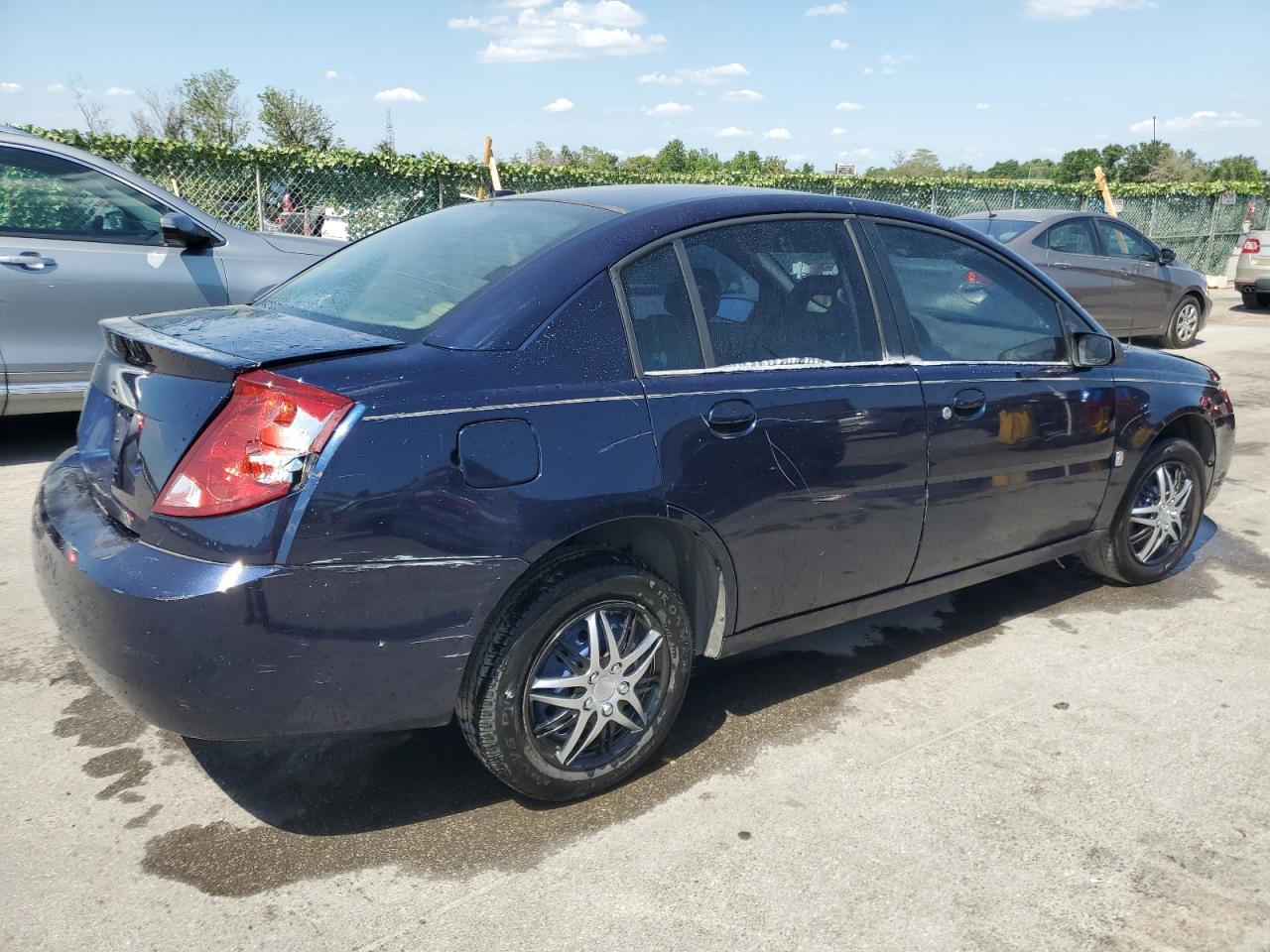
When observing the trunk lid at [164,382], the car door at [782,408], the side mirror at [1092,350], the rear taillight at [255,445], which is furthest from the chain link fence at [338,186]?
the rear taillight at [255,445]

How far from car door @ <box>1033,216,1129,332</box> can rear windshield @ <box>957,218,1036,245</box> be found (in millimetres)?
230

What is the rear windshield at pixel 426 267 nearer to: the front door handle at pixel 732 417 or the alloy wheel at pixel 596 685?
the front door handle at pixel 732 417

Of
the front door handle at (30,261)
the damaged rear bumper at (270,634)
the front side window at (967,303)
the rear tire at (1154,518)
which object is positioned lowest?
the rear tire at (1154,518)

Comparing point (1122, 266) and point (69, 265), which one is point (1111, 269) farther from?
point (69, 265)

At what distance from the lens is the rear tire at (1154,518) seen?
4520mm

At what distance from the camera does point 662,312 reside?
2990 mm

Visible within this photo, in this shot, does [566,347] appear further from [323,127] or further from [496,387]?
[323,127]

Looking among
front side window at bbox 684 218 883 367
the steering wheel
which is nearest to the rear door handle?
front side window at bbox 684 218 883 367

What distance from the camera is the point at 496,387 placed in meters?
2.59

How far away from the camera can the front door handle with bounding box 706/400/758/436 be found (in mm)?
2963

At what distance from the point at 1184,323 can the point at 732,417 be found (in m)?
12.4

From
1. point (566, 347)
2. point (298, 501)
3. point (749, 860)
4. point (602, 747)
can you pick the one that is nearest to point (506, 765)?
point (602, 747)

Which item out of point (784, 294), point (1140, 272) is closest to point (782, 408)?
point (784, 294)

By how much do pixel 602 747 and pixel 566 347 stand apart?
112 cm
